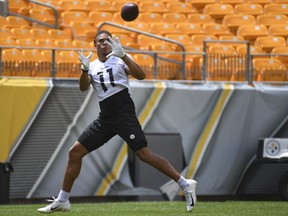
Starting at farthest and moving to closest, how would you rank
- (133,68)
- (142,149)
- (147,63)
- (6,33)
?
(6,33) < (147,63) < (142,149) < (133,68)

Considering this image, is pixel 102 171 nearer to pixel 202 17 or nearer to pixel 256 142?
pixel 256 142

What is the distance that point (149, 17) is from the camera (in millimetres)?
18422

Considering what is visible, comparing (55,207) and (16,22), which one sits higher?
(16,22)

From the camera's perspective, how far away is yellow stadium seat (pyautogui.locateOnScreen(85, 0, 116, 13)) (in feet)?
61.2

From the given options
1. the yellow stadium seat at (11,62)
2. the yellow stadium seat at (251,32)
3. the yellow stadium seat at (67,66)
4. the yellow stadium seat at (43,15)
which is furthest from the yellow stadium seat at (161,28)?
the yellow stadium seat at (11,62)

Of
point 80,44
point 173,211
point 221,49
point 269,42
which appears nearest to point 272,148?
point 221,49

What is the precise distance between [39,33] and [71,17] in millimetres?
1598

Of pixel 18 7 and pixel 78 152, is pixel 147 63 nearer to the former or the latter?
pixel 18 7

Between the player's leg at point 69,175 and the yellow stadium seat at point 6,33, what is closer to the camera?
the player's leg at point 69,175

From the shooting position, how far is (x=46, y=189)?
1380 cm

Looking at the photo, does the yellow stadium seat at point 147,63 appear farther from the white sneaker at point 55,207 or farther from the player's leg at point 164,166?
the white sneaker at point 55,207

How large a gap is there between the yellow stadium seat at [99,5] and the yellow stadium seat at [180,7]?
A: 1.44 m

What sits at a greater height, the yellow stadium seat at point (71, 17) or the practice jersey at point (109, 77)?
the practice jersey at point (109, 77)

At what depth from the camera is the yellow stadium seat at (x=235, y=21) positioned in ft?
61.1
